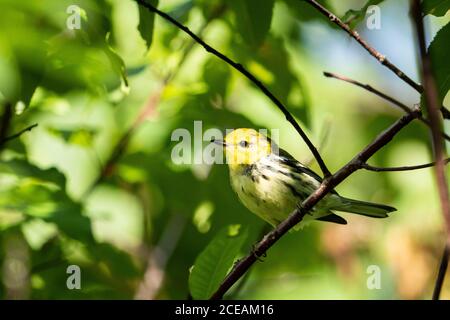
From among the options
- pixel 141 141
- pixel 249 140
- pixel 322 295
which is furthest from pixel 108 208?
pixel 322 295

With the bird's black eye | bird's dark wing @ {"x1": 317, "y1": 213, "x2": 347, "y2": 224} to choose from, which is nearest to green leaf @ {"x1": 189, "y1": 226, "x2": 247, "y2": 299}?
bird's dark wing @ {"x1": 317, "y1": 213, "x2": 347, "y2": 224}

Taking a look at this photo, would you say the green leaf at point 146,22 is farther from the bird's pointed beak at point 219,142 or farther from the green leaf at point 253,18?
the bird's pointed beak at point 219,142

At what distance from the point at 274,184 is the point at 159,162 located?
888mm

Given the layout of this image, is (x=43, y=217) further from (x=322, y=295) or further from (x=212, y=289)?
(x=322, y=295)

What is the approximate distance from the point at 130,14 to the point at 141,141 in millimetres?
890

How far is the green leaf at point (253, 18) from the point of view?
255cm

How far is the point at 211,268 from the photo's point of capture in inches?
96.7

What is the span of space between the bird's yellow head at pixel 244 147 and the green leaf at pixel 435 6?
229cm

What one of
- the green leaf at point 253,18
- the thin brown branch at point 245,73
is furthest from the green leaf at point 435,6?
the green leaf at point 253,18

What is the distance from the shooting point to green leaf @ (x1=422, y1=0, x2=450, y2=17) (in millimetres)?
1846

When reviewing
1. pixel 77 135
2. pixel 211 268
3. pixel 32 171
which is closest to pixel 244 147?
pixel 77 135

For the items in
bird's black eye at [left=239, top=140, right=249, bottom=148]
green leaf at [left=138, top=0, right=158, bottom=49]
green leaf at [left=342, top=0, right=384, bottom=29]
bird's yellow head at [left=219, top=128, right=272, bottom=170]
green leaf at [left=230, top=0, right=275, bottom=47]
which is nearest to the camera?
green leaf at [left=342, top=0, right=384, bottom=29]

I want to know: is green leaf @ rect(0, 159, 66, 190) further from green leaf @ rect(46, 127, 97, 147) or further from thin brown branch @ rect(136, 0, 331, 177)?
thin brown branch @ rect(136, 0, 331, 177)

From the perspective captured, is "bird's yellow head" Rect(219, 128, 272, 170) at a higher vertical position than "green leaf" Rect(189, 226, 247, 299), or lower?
higher
